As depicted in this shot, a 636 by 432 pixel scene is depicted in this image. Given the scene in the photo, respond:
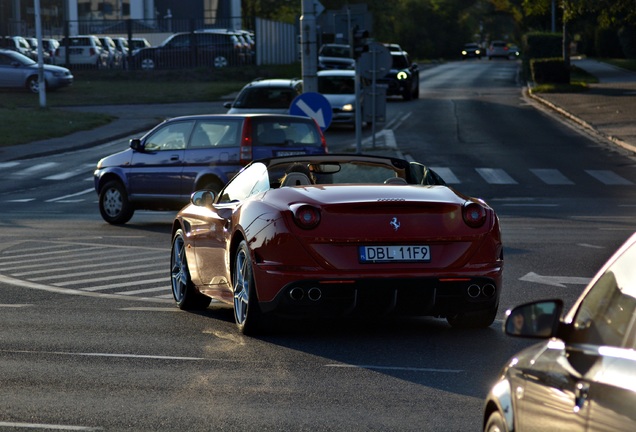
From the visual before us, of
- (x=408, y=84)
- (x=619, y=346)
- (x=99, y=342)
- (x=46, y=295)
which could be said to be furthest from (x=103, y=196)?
(x=408, y=84)

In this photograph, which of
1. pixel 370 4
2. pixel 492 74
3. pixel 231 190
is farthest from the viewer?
pixel 370 4

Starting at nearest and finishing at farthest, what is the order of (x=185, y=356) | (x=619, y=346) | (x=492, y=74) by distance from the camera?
(x=619, y=346)
(x=185, y=356)
(x=492, y=74)

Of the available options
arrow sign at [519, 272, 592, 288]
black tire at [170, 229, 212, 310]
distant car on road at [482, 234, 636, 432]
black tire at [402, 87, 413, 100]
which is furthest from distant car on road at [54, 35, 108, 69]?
distant car on road at [482, 234, 636, 432]

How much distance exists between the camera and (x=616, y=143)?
37.0 meters

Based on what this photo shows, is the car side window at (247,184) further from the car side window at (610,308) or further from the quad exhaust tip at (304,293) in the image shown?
the car side window at (610,308)

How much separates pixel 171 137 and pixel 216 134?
2.23 feet

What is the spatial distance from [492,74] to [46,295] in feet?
230

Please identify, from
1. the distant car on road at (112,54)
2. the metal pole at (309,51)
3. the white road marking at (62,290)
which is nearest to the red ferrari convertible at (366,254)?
the white road marking at (62,290)

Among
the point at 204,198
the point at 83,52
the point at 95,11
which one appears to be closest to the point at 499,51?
the point at 95,11

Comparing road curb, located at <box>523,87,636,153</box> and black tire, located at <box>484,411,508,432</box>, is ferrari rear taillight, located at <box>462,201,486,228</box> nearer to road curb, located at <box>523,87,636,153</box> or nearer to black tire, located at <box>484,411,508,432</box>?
black tire, located at <box>484,411,508,432</box>

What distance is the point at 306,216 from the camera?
9453 millimetres

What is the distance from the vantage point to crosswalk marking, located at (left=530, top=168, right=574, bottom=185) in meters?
28.6

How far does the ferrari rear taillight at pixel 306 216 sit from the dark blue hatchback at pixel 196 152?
35.7ft

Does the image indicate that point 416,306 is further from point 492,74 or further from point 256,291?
point 492,74
